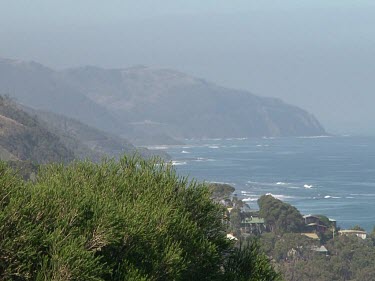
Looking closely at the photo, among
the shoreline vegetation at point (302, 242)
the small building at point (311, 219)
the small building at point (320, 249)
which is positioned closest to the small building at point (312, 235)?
the shoreline vegetation at point (302, 242)

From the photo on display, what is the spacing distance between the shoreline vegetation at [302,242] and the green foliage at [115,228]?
83.1 feet

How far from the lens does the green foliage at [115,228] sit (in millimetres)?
12477


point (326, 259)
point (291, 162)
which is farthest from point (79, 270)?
point (291, 162)

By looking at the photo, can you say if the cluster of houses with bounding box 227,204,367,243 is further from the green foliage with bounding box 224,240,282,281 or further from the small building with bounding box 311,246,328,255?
the green foliage with bounding box 224,240,282,281

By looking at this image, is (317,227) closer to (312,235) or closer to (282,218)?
(312,235)

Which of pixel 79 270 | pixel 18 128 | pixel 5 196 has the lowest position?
pixel 79 270

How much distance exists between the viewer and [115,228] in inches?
538

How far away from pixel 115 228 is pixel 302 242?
151ft

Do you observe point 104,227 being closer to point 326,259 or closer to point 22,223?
point 22,223

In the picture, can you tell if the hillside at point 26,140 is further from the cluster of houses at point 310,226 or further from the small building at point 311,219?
the small building at point 311,219

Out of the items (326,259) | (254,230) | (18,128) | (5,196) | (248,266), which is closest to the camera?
(5,196)

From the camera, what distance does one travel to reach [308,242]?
59.2m

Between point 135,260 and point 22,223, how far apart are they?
6.68 feet

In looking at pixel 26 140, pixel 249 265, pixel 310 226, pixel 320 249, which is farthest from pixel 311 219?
pixel 26 140
